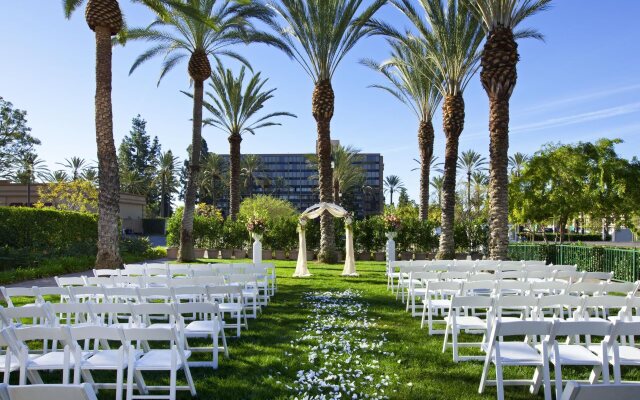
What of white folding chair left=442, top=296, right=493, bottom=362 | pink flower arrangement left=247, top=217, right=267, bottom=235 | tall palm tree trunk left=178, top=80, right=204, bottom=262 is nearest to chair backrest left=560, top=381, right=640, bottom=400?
white folding chair left=442, top=296, right=493, bottom=362

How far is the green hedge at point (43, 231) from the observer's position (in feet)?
63.9

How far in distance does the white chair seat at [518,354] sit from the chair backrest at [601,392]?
2210 millimetres

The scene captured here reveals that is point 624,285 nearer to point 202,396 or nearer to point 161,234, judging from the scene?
point 202,396

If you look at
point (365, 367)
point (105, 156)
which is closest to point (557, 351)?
point (365, 367)

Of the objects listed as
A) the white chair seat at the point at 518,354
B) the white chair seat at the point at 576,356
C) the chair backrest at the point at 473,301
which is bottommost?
the white chair seat at the point at 518,354

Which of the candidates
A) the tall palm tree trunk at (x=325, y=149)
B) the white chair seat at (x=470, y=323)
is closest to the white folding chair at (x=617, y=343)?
the white chair seat at (x=470, y=323)

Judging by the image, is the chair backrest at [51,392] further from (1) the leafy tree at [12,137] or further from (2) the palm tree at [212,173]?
(2) the palm tree at [212,173]

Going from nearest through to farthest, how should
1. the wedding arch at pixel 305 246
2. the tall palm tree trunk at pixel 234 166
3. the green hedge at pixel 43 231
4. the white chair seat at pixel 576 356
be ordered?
the white chair seat at pixel 576 356, the wedding arch at pixel 305 246, the green hedge at pixel 43 231, the tall palm tree trunk at pixel 234 166

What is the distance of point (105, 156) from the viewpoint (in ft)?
51.7

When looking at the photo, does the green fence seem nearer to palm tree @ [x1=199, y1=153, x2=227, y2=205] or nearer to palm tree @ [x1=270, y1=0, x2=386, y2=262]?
palm tree @ [x1=270, y1=0, x2=386, y2=262]

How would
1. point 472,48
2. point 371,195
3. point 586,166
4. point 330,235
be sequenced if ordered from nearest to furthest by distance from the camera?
point 472,48 < point 330,235 < point 586,166 < point 371,195

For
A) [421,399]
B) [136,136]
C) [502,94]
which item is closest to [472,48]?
[502,94]

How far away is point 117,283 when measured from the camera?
8781 mm

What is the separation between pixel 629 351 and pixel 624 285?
2.16 m
